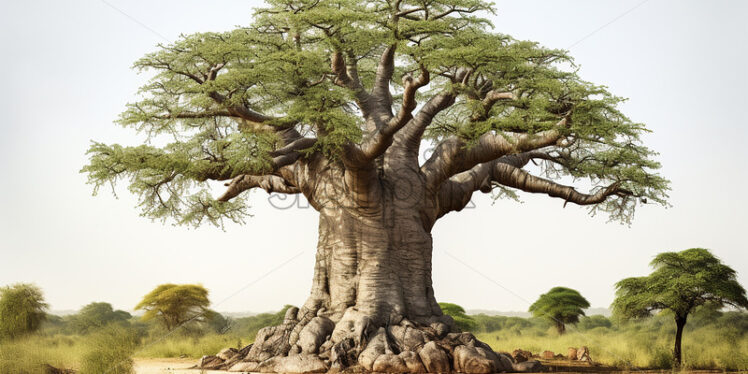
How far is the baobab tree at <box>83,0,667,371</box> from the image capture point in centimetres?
1119

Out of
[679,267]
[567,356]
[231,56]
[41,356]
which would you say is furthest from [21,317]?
[679,267]

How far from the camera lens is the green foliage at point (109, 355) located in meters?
10.2

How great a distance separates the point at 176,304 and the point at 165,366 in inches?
Result: 368

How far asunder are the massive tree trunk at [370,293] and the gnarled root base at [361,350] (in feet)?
0.06

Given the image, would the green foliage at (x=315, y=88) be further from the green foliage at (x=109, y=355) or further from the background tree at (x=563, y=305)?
the background tree at (x=563, y=305)

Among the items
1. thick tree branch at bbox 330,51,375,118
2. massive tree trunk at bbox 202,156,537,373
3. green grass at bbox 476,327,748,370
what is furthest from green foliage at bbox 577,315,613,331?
thick tree branch at bbox 330,51,375,118

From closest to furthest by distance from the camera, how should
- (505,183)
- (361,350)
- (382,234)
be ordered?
(361,350) → (382,234) → (505,183)

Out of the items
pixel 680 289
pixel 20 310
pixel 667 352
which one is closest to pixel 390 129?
pixel 680 289

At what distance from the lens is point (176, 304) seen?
22.2m

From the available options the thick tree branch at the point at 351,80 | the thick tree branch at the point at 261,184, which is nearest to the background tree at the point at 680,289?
the thick tree branch at the point at 351,80

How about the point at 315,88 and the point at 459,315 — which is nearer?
the point at 315,88

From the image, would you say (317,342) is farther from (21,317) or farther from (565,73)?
(21,317)

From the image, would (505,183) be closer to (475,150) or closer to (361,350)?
(475,150)

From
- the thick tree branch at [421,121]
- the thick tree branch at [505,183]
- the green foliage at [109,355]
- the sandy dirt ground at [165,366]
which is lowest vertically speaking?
the sandy dirt ground at [165,366]
